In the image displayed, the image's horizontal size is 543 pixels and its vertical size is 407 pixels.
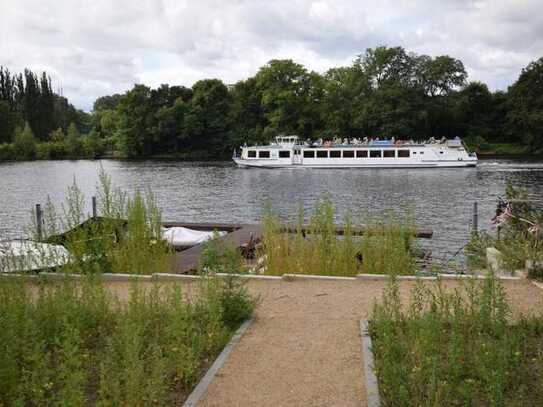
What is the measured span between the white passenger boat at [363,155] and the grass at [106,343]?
A: 50.6 metres

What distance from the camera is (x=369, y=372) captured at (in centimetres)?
516

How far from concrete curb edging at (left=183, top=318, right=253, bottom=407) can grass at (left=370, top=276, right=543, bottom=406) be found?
55.1 inches

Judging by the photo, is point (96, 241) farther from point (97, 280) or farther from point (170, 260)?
point (97, 280)

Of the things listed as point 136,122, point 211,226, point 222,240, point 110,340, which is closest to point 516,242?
point 222,240

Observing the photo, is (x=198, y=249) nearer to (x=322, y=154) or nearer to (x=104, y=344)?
(x=104, y=344)

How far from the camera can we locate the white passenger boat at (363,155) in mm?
55469

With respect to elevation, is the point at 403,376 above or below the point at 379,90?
below

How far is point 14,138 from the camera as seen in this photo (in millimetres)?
93500

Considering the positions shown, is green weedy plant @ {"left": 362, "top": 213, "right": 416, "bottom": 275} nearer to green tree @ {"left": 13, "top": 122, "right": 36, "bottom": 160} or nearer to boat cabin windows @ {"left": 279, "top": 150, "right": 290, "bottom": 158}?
boat cabin windows @ {"left": 279, "top": 150, "right": 290, "bottom": 158}

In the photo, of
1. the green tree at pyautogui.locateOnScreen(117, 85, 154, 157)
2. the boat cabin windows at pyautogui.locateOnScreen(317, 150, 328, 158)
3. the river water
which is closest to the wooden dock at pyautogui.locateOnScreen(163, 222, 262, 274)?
the river water

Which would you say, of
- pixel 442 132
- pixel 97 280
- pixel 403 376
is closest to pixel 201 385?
pixel 403 376

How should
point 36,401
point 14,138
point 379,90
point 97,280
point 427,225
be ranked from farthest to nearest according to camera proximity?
1. point 14,138
2. point 379,90
3. point 427,225
4. point 97,280
5. point 36,401

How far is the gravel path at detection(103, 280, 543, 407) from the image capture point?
15.9ft

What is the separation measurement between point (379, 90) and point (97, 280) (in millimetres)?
68762
